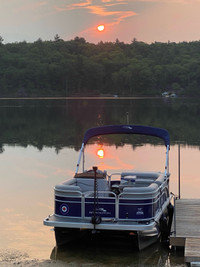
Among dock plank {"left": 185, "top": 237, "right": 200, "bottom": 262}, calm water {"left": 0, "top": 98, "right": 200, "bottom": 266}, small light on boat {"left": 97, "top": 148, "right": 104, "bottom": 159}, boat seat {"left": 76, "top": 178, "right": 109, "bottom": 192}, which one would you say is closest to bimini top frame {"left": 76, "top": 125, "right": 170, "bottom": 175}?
calm water {"left": 0, "top": 98, "right": 200, "bottom": 266}

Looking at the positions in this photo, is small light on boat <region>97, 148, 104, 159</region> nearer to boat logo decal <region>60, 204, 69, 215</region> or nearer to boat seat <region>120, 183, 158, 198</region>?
boat logo decal <region>60, 204, 69, 215</region>

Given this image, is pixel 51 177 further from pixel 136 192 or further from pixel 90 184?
pixel 136 192

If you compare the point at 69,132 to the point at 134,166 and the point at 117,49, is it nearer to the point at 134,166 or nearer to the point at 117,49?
the point at 134,166

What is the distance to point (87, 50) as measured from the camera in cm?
16562

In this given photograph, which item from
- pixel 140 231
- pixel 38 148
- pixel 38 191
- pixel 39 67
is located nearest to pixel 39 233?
pixel 140 231

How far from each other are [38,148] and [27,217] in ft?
54.2

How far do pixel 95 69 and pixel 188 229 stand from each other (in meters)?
142

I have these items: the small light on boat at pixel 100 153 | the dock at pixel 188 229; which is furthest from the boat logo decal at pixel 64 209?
the small light on boat at pixel 100 153

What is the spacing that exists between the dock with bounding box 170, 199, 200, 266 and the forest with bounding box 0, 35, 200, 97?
123 meters

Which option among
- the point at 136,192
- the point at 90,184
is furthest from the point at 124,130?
the point at 136,192

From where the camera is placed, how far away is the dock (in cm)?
929

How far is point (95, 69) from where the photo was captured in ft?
498

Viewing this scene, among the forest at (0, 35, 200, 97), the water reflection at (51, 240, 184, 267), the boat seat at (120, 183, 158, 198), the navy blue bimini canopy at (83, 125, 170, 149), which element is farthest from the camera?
the forest at (0, 35, 200, 97)

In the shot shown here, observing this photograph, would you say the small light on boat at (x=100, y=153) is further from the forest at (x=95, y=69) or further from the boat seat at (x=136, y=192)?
the forest at (x=95, y=69)
